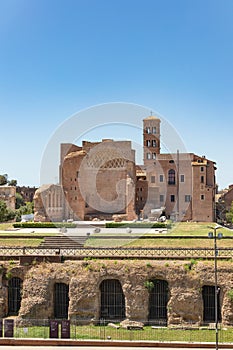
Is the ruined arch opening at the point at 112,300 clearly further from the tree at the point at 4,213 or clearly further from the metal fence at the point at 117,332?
the tree at the point at 4,213

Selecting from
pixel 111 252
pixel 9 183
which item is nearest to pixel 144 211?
pixel 111 252

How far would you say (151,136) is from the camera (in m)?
55.1

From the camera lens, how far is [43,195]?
43906mm

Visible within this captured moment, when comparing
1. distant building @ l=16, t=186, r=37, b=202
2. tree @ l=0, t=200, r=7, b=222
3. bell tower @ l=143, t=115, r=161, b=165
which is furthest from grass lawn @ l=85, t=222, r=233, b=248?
distant building @ l=16, t=186, r=37, b=202

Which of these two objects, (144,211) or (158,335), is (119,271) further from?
(144,211)

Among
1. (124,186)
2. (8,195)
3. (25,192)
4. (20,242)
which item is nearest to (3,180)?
(25,192)

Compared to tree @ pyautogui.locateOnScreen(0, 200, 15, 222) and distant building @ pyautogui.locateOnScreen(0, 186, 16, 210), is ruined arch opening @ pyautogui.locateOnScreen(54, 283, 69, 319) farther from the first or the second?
distant building @ pyautogui.locateOnScreen(0, 186, 16, 210)

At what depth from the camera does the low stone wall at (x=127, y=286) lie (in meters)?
22.8

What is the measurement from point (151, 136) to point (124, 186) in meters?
10.4

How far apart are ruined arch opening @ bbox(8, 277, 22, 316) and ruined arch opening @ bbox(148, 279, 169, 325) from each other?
304 inches

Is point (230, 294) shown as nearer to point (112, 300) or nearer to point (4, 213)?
point (112, 300)

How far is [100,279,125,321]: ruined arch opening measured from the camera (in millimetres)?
23844

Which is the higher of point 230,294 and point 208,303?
point 230,294

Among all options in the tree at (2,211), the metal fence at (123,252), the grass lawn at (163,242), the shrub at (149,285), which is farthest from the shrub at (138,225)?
the tree at (2,211)
